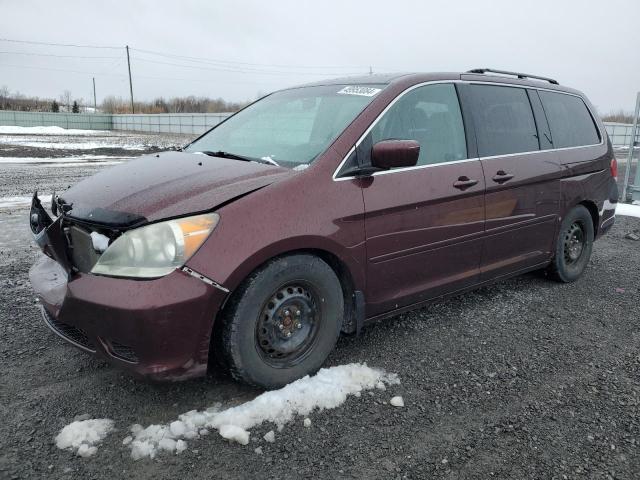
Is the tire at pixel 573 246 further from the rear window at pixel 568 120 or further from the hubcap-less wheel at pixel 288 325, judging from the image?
the hubcap-less wheel at pixel 288 325

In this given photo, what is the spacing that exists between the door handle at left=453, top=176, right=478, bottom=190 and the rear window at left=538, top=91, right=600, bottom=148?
1321mm

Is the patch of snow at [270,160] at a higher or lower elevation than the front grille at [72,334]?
higher

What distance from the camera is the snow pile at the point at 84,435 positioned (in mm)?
2285

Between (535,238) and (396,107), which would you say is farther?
(535,238)

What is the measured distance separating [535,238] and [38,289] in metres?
3.58

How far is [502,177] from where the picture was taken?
3736 mm

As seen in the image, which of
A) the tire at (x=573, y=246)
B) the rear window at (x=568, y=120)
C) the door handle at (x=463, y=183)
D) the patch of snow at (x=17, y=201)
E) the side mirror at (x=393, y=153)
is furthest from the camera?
the patch of snow at (x=17, y=201)

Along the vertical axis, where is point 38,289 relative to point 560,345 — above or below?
above

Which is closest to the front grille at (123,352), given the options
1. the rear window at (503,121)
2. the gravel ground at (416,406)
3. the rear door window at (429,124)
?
the gravel ground at (416,406)

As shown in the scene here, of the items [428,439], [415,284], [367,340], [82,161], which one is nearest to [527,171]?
[415,284]

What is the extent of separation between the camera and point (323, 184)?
9.21 feet

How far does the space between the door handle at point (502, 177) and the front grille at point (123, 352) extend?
2636 mm

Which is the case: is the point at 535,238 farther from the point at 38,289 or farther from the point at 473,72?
the point at 38,289

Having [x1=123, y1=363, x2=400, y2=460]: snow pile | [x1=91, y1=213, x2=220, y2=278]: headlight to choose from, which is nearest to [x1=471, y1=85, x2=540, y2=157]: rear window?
[x1=123, y1=363, x2=400, y2=460]: snow pile
